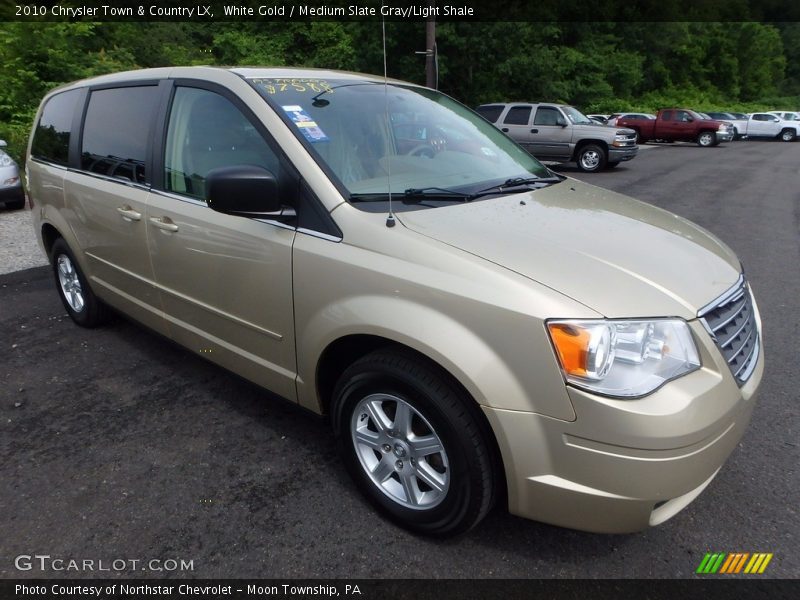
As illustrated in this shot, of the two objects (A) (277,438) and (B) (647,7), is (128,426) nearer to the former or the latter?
(A) (277,438)

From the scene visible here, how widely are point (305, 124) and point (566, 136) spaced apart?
566 inches

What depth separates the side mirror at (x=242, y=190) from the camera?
92.0 inches

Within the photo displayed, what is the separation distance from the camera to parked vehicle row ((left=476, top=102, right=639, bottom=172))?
50.8 ft

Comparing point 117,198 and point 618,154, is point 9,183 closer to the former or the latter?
point 117,198

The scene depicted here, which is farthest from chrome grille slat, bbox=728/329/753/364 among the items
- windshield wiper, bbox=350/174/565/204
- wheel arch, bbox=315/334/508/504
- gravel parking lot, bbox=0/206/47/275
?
gravel parking lot, bbox=0/206/47/275

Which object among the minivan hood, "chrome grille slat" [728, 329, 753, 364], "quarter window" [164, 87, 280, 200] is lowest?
"chrome grille slat" [728, 329, 753, 364]

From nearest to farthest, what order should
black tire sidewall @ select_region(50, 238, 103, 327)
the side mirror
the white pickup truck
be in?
1. the side mirror
2. black tire sidewall @ select_region(50, 238, 103, 327)
3. the white pickup truck

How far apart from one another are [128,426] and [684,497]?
8.82 ft

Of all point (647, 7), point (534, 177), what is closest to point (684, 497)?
point (534, 177)

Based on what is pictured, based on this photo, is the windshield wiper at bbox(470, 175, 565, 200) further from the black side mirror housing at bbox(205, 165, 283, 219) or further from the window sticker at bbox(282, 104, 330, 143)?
the black side mirror housing at bbox(205, 165, 283, 219)

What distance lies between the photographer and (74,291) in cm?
455

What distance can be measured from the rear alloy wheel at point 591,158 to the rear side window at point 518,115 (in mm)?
1689

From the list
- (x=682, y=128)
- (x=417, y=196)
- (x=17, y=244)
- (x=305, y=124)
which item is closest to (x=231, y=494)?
(x=417, y=196)

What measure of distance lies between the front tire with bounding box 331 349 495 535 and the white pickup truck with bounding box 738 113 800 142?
35.1 meters
